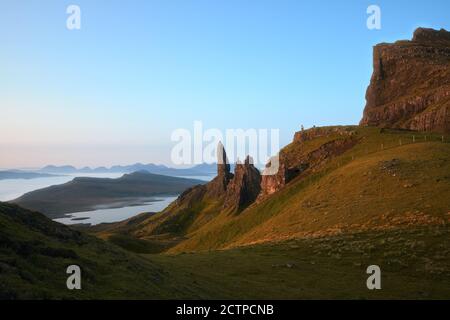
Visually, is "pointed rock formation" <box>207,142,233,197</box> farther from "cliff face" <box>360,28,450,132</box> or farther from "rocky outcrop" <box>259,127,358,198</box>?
"rocky outcrop" <box>259,127,358,198</box>

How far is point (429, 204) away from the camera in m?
49.4

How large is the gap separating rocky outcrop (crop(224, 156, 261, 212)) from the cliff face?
135ft

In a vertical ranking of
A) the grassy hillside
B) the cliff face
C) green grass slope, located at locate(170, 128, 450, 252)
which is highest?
the cliff face

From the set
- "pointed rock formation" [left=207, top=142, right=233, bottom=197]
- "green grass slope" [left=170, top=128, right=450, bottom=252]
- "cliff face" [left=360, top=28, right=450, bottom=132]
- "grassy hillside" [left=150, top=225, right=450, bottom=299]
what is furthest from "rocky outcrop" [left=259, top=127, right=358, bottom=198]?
"pointed rock formation" [left=207, top=142, right=233, bottom=197]

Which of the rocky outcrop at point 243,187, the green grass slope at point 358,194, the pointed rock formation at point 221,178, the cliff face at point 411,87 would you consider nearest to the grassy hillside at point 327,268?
the green grass slope at point 358,194

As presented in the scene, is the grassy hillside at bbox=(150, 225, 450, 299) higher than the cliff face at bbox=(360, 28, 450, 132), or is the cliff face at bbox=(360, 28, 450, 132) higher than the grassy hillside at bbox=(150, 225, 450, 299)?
the cliff face at bbox=(360, 28, 450, 132)

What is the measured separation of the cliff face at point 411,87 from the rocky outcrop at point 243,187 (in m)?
41.3

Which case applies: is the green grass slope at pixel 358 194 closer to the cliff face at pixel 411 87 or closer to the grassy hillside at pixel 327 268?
the grassy hillside at pixel 327 268

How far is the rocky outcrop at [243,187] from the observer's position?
443 ft

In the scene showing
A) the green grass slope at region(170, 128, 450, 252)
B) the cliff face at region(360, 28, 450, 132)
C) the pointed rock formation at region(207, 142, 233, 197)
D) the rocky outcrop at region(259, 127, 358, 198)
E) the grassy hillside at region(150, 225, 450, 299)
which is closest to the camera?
the grassy hillside at region(150, 225, 450, 299)

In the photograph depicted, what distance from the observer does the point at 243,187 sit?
13925cm

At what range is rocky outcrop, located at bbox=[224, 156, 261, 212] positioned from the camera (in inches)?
5310

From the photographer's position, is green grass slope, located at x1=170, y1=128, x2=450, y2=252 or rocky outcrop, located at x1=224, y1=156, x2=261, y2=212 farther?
rocky outcrop, located at x1=224, y1=156, x2=261, y2=212
